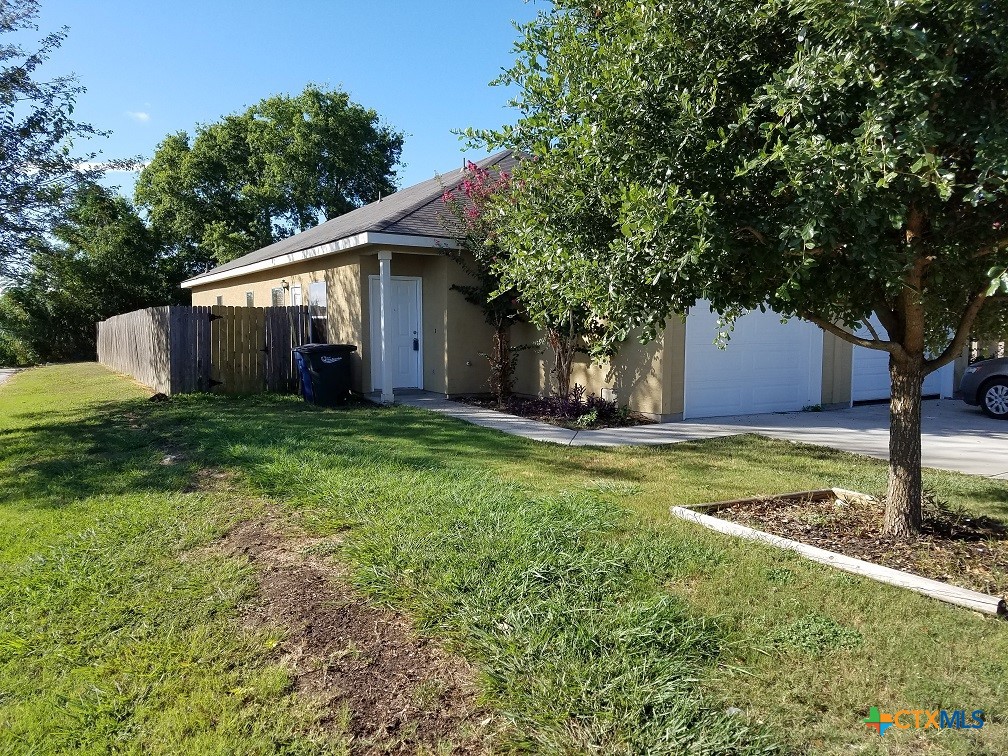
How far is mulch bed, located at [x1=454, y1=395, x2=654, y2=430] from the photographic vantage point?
1009cm

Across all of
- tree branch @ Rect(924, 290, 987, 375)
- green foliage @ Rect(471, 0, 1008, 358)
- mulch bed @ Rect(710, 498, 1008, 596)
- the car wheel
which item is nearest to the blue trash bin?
green foliage @ Rect(471, 0, 1008, 358)

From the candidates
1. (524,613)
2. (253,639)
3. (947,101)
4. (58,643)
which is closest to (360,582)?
(253,639)

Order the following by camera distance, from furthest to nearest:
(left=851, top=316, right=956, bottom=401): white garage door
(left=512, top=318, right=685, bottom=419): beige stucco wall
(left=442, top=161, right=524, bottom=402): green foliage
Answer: (left=851, top=316, right=956, bottom=401): white garage door, (left=442, top=161, right=524, bottom=402): green foliage, (left=512, top=318, right=685, bottom=419): beige stucco wall

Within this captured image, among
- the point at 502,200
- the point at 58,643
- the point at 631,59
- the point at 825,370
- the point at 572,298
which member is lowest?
the point at 58,643

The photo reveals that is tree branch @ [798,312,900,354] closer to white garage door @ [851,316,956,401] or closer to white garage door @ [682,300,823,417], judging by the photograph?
white garage door @ [682,300,823,417]

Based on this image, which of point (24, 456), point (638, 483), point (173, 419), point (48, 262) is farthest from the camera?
point (48, 262)

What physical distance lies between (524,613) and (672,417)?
7.38 m

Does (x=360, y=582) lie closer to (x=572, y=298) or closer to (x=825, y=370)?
(x=572, y=298)

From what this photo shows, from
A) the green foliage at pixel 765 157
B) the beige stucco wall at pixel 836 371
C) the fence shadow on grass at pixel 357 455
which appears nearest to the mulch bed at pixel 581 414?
the fence shadow on grass at pixel 357 455

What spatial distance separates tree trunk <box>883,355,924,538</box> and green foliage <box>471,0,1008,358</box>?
0.89ft

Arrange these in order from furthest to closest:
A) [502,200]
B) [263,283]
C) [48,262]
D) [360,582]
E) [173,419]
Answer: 1. [263,283]
2. [48,262]
3. [173,419]
4. [502,200]
5. [360,582]

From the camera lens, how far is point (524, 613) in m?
3.59

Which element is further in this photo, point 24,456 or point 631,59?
point 24,456

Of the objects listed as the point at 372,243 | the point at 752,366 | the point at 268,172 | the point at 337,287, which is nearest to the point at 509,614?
the point at 752,366
